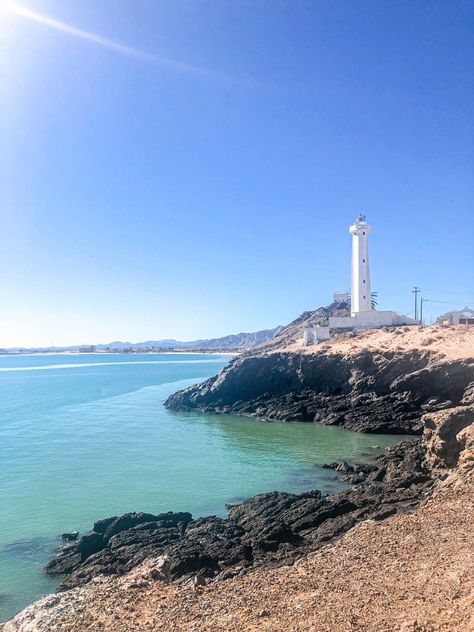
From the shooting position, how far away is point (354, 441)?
96.3ft

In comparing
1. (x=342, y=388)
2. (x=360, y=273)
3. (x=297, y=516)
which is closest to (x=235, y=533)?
(x=297, y=516)

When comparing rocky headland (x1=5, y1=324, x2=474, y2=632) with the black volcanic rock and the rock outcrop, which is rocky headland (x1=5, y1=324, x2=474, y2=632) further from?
the rock outcrop

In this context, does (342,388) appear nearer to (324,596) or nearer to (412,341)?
(412,341)

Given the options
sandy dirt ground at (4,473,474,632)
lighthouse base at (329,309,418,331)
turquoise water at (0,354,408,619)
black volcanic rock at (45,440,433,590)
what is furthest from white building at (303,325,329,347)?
sandy dirt ground at (4,473,474,632)

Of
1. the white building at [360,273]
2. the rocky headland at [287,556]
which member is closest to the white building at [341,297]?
the white building at [360,273]

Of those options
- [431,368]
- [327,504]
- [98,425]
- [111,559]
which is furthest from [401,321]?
[111,559]

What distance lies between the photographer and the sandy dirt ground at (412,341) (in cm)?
3781

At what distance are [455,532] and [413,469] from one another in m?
7.64

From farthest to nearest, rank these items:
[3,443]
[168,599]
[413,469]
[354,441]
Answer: [3,443]
[354,441]
[413,469]
[168,599]

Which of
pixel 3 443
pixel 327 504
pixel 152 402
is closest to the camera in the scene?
pixel 327 504

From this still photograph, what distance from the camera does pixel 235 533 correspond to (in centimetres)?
1460

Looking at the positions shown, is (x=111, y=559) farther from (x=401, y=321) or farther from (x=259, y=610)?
(x=401, y=321)

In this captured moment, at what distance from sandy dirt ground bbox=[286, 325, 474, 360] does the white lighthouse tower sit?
1124 centimetres

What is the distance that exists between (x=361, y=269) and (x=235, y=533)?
50601 mm
